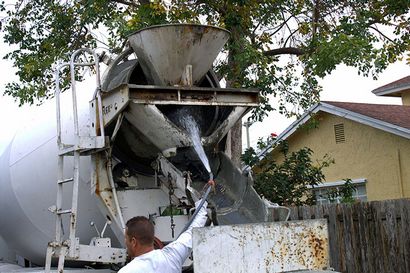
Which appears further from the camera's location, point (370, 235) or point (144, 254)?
point (370, 235)

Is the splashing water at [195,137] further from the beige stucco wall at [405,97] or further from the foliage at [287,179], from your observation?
the beige stucco wall at [405,97]

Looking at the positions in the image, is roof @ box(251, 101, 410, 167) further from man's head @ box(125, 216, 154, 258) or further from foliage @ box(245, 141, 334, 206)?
man's head @ box(125, 216, 154, 258)

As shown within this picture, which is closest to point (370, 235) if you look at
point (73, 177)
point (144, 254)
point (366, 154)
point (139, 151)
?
point (139, 151)

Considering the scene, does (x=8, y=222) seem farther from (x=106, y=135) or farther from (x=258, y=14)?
(x=258, y=14)

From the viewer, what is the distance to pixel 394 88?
19.8 meters

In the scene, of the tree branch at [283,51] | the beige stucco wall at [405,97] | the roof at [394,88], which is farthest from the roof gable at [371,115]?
the beige stucco wall at [405,97]

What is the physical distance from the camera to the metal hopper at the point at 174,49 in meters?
5.81

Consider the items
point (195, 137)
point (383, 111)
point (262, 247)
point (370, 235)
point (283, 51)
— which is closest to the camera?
point (262, 247)

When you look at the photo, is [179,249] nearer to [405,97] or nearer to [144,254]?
[144,254]

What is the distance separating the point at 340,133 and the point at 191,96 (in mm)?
10976

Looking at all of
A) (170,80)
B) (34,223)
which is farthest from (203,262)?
(34,223)

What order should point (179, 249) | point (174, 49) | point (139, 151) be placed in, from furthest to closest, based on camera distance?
point (139, 151)
point (174, 49)
point (179, 249)

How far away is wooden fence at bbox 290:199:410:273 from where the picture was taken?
789 centimetres

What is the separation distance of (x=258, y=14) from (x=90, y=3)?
109 inches
